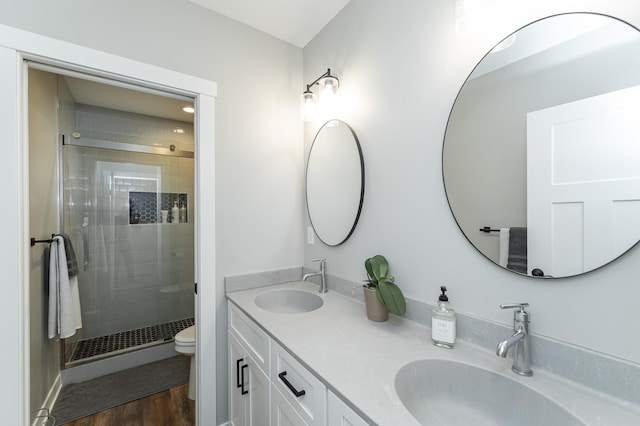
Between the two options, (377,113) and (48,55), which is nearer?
(48,55)

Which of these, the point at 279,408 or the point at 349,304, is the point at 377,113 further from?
the point at 279,408

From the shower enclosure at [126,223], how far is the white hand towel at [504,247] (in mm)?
2945

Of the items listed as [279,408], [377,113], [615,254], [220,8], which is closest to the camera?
[615,254]

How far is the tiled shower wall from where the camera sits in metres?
2.56

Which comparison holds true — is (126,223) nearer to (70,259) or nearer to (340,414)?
(70,259)

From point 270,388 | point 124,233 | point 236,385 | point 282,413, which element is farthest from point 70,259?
point 282,413

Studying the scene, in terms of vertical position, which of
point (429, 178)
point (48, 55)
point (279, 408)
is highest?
point (48, 55)

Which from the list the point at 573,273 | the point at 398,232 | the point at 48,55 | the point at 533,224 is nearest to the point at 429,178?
the point at 398,232

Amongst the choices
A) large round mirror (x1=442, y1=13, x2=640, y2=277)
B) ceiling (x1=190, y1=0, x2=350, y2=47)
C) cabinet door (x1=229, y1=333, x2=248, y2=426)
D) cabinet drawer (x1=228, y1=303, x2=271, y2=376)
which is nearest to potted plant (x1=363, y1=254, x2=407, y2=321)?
large round mirror (x1=442, y1=13, x2=640, y2=277)

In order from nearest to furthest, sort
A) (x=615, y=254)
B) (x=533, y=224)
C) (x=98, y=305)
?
1. (x=615, y=254)
2. (x=533, y=224)
3. (x=98, y=305)

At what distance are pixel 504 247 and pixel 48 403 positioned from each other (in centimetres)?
290

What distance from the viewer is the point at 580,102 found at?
2.45 ft

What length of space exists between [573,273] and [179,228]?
10.8 ft

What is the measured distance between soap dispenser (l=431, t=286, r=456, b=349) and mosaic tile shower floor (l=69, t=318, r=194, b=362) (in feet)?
8.79
